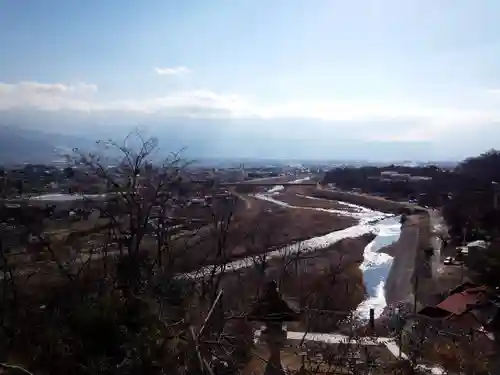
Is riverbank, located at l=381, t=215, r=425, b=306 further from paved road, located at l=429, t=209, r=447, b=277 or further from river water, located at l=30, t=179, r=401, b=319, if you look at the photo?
paved road, located at l=429, t=209, r=447, b=277

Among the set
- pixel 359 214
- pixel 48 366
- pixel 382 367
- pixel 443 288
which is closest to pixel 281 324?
pixel 48 366

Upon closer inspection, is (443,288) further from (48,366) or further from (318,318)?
(48,366)

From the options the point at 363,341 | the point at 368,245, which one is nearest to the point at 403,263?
the point at 368,245

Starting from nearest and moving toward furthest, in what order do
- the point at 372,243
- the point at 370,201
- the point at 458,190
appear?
the point at 372,243 → the point at 458,190 → the point at 370,201

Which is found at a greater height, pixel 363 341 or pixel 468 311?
pixel 363 341

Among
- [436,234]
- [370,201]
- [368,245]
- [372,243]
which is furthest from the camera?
[370,201]

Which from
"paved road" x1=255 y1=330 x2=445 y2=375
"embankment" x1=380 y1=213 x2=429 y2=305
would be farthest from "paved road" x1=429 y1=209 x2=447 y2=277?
"paved road" x1=255 y1=330 x2=445 y2=375

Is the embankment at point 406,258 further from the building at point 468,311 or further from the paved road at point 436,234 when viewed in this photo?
the building at point 468,311

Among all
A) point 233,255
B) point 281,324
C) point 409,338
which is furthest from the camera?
point 233,255

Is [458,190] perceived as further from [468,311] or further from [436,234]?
[468,311]
